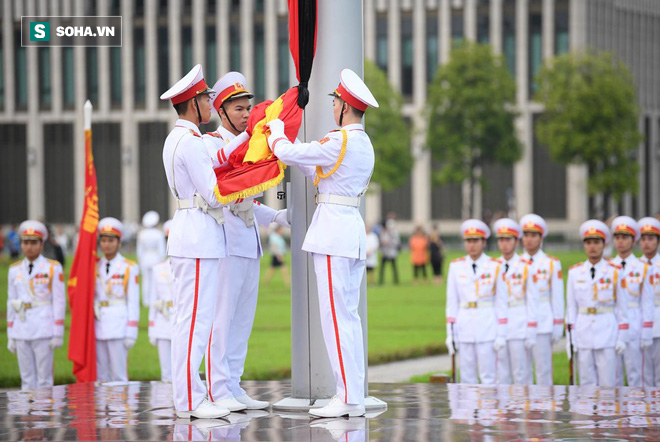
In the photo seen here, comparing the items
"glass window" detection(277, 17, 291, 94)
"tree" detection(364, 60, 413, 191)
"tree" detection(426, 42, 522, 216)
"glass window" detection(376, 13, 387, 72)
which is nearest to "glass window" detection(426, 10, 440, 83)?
"glass window" detection(376, 13, 387, 72)

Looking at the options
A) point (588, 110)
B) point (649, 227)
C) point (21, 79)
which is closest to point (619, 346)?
point (649, 227)

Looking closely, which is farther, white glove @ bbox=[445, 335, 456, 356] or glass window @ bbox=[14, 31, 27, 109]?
glass window @ bbox=[14, 31, 27, 109]

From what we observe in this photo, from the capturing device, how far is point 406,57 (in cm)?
6078

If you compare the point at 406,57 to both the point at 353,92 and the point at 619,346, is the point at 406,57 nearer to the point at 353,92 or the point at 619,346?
the point at 619,346

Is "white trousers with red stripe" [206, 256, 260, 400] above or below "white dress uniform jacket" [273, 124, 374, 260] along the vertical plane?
below

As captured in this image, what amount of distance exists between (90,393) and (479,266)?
4614mm

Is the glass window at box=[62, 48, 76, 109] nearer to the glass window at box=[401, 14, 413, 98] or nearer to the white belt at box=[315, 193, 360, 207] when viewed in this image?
the glass window at box=[401, 14, 413, 98]

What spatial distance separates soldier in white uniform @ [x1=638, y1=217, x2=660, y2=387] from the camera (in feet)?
41.8

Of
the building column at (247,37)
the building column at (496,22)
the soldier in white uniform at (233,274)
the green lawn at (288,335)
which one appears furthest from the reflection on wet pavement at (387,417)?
the building column at (247,37)

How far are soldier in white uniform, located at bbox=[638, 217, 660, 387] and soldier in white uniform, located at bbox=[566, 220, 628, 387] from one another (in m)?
0.56

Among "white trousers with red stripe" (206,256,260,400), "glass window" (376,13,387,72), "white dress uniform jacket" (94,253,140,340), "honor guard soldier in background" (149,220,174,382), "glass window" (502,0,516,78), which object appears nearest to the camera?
"white trousers with red stripe" (206,256,260,400)

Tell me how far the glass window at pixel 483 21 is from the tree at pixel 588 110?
612 inches

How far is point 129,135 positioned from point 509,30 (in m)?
21.2

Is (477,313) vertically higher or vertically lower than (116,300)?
lower
